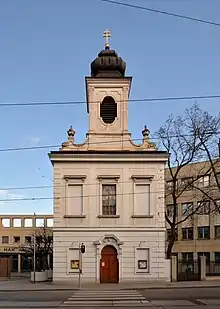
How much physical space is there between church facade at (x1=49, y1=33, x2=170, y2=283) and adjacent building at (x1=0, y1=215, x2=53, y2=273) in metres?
65.0

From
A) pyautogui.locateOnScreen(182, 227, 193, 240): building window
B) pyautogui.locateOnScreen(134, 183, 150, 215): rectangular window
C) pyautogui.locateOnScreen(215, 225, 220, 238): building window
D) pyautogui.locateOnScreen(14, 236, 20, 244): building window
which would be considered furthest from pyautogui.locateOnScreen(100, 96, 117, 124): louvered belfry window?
pyautogui.locateOnScreen(14, 236, 20, 244): building window

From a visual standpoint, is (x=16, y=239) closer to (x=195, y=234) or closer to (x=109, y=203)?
(x=195, y=234)


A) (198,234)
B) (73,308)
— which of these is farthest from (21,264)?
(73,308)

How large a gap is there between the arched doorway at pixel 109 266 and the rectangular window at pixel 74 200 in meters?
3.62

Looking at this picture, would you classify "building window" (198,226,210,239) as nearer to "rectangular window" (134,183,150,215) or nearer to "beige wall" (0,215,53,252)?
"beige wall" (0,215,53,252)

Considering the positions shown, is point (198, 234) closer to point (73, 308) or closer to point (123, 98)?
point (123, 98)

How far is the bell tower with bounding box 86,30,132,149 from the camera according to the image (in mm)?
50875

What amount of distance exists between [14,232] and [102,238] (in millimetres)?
73975

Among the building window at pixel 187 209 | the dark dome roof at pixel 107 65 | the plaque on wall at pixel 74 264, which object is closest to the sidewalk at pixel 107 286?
the plaque on wall at pixel 74 264

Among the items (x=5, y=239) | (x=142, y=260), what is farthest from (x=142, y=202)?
(x=5, y=239)

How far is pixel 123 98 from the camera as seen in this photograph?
51.9 metres

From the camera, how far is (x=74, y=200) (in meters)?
49.2

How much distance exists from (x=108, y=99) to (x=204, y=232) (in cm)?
4235

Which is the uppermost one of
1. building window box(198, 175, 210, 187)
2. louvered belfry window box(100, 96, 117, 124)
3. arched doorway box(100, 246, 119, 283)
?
louvered belfry window box(100, 96, 117, 124)
